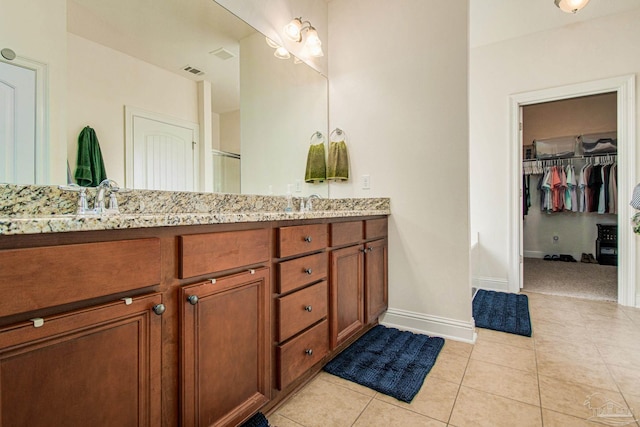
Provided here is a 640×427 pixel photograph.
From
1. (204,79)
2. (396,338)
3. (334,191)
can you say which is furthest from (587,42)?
A: (204,79)

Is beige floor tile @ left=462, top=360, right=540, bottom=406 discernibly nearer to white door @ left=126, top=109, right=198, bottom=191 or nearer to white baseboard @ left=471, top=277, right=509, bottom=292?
white baseboard @ left=471, top=277, right=509, bottom=292

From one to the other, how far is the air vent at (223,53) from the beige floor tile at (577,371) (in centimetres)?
240

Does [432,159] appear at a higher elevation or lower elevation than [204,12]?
lower

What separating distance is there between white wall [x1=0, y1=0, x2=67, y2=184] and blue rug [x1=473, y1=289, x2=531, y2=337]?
2.64m

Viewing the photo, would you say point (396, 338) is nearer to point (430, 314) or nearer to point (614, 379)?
point (430, 314)

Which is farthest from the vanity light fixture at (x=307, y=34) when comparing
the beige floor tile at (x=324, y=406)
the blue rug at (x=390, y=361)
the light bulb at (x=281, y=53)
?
the beige floor tile at (x=324, y=406)

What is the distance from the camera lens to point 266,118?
2057 mm

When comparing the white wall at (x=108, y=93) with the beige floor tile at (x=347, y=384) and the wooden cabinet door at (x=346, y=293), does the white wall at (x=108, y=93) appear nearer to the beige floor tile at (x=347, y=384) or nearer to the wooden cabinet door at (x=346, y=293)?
the wooden cabinet door at (x=346, y=293)

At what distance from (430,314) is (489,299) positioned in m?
1.12

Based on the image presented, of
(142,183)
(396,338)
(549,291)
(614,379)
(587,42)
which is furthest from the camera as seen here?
(549,291)

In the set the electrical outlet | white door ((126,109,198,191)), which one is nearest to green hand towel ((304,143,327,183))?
the electrical outlet

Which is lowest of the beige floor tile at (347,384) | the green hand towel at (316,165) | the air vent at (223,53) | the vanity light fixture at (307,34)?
the beige floor tile at (347,384)

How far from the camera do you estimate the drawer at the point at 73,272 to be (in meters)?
0.60

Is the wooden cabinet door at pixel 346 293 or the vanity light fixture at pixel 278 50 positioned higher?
the vanity light fixture at pixel 278 50
